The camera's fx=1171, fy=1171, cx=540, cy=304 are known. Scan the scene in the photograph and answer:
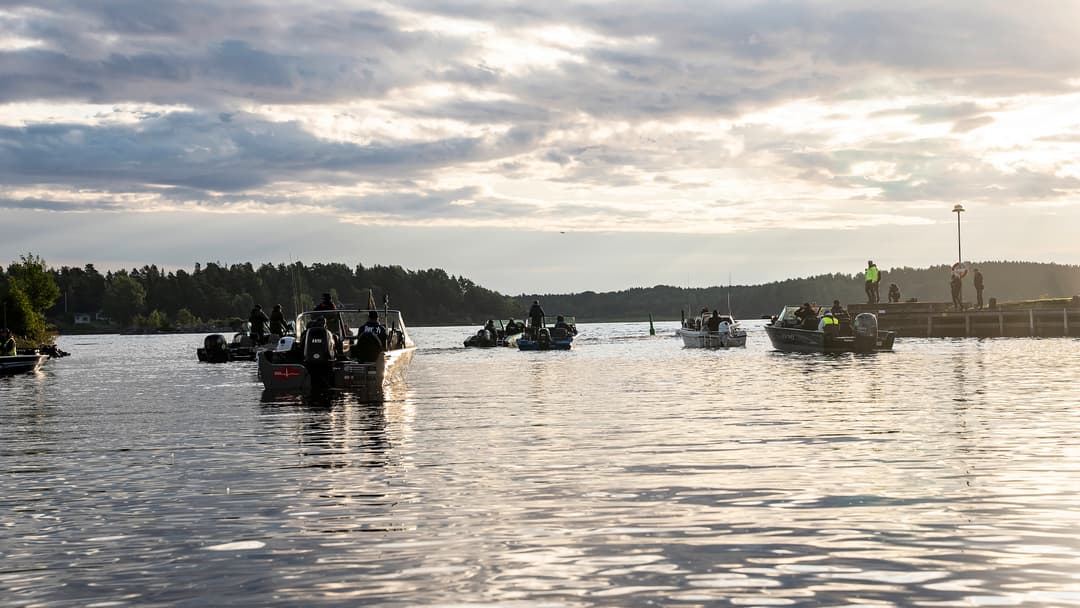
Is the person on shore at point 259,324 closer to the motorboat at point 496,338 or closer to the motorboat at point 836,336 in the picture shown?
the motorboat at point 836,336

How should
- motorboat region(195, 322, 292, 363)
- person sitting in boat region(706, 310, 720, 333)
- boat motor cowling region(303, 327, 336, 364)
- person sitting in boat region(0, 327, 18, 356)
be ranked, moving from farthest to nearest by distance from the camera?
person sitting in boat region(706, 310, 720, 333)
motorboat region(195, 322, 292, 363)
person sitting in boat region(0, 327, 18, 356)
boat motor cowling region(303, 327, 336, 364)

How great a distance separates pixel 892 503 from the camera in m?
12.1

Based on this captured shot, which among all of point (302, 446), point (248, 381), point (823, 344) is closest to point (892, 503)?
point (302, 446)

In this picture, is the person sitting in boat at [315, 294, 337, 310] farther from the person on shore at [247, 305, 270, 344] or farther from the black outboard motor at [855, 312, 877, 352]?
the black outboard motor at [855, 312, 877, 352]

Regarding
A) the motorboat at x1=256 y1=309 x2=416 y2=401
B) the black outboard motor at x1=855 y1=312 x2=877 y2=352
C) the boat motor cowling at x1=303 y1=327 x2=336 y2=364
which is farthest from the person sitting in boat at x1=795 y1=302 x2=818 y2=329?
the boat motor cowling at x1=303 y1=327 x2=336 y2=364

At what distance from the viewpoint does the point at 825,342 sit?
2229 inches

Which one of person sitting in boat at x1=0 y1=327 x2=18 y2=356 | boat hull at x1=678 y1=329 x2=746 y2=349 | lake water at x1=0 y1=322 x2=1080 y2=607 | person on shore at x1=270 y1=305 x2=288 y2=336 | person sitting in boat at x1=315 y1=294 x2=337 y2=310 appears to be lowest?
lake water at x1=0 y1=322 x2=1080 y2=607

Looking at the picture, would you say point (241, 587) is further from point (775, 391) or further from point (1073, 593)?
point (775, 391)

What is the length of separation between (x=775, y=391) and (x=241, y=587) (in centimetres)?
2446

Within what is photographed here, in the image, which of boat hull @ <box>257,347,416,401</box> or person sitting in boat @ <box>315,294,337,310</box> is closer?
boat hull @ <box>257,347,416,401</box>

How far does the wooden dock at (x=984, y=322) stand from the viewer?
85.1 m

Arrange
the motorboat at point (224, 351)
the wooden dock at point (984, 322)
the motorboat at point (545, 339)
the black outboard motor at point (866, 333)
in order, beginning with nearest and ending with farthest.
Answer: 1. the black outboard motor at point (866, 333)
2. the motorboat at point (224, 351)
3. the motorboat at point (545, 339)
4. the wooden dock at point (984, 322)

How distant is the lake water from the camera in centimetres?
859

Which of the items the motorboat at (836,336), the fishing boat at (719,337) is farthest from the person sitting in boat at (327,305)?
the fishing boat at (719,337)
